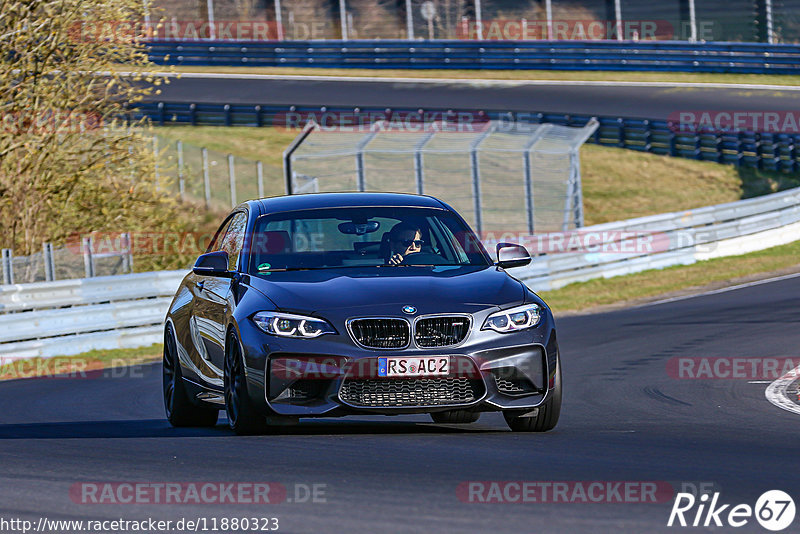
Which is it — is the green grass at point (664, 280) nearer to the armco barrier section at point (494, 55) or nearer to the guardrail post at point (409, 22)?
the armco barrier section at point (494, 55)

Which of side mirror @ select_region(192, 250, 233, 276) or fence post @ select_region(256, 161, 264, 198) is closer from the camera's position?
side mirror @ select_region(192, 250, 233, 276)

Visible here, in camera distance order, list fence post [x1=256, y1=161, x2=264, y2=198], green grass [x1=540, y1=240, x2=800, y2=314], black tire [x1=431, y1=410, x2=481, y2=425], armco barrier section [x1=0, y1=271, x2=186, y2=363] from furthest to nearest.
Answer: fence post [x1=256, y1=161, x2=264, y2=198] < green grass [x1=540, y1=240, x2=800, y2=314] < armco barrier section [x1=0, y1=271, x2=186, y2=363] < black tire [x1=431, y1=410, x2=481, y2=425]

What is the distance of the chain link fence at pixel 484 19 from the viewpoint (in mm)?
44656

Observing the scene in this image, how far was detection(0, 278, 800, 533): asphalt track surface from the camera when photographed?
18.6 feet

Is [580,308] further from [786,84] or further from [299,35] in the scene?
[299,35]

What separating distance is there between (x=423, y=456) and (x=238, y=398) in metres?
1.46

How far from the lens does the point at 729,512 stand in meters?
5.59

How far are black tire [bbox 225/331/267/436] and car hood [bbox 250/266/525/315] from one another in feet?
1.35

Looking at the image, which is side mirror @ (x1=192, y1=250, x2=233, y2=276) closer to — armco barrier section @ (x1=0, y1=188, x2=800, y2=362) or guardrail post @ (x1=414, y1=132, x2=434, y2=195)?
armco barrier section @ (x1=0, y1=188, x2=800, y2=362)

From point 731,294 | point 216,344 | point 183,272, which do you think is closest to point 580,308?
point 731,294

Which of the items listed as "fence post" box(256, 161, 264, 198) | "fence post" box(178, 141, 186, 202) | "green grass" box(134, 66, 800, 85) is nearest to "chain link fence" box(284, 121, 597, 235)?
"fence post" box(256, 161, 264, 198)

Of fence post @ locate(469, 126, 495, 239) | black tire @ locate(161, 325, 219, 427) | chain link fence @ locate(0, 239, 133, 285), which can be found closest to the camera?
black tire @ locate(161, 325, 219, 427)

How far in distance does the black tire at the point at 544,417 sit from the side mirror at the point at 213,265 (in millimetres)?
2027

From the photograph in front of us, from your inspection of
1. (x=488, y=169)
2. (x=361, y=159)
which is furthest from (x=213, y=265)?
(x=488, y=169)
